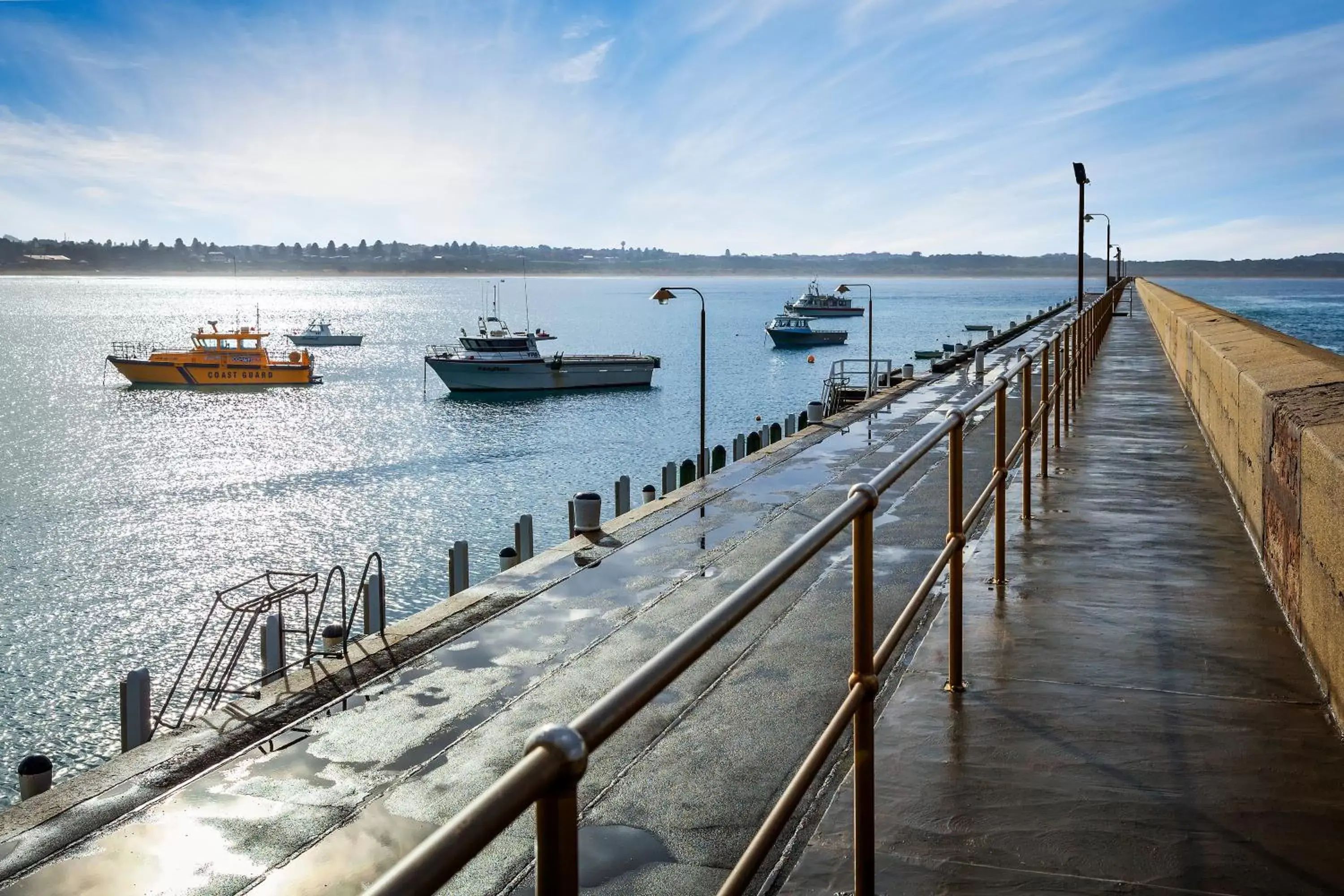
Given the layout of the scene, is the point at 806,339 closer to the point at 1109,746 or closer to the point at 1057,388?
the point at 1057,388

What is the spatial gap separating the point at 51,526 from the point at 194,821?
116ft

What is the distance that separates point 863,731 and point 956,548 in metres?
1.70

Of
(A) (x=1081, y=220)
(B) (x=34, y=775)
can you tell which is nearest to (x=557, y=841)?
(B) (x=34, y=775)

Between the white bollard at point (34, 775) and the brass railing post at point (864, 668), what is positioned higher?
the brass railing post at point (864, 668)

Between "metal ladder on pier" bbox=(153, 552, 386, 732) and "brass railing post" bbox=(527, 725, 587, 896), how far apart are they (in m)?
7.94

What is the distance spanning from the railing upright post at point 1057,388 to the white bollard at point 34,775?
365 inches

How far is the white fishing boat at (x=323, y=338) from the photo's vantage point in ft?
442

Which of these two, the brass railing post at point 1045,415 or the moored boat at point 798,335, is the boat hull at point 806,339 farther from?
the brass railing post at point 1045,415

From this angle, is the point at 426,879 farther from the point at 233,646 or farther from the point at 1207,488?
the point at 233,646

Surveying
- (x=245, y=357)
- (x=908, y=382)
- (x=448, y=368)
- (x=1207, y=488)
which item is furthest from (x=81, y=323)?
(x=1207, y=488)

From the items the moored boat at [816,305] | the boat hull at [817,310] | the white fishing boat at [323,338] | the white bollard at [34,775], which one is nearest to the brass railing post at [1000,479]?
the white bollard at [34,775]

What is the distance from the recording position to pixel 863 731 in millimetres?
3502

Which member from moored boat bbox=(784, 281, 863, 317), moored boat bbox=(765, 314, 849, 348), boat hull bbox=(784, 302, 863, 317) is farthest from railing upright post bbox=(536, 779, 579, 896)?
boat hull bbox=(784, 302, 863, 317)

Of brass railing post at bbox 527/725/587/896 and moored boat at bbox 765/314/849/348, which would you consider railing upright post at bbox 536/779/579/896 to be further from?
moored boat at bbox 765/314/849/348
